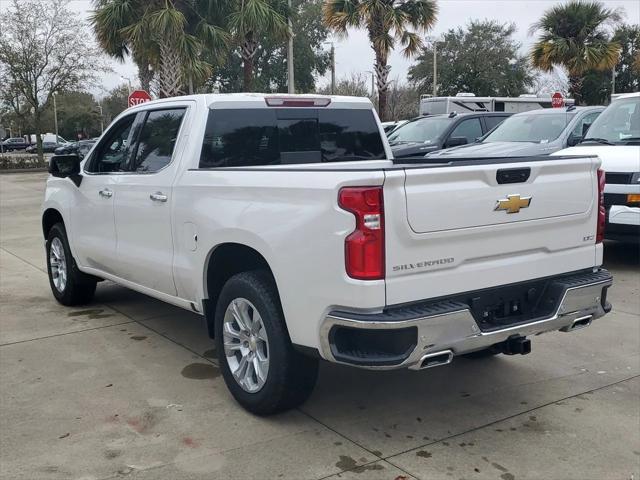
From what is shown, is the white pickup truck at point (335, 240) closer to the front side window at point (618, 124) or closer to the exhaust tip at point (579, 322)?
the exhaust tip at point (579, 322)

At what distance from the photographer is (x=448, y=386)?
4.66m

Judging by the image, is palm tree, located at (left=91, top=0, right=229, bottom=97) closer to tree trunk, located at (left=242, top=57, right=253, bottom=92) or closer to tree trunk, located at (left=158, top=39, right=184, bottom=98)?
tree trunk, located at (left=158, top=39, right=184, bottom=98)

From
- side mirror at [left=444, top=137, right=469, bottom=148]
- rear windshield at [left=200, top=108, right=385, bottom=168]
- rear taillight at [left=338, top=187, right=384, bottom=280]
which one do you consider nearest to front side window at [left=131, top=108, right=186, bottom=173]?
rear windshield at [left=200, top=108, right=385, bottom=168]

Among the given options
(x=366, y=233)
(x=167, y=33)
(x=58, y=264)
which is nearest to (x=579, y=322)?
(x=366, y=233)

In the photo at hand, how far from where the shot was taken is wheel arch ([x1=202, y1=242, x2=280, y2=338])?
416 centimetres

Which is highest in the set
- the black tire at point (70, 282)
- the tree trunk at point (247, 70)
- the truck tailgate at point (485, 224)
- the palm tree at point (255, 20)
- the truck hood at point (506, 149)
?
the palm tree at point (255, 20)

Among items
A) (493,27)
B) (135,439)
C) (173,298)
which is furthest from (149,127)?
(493,27)

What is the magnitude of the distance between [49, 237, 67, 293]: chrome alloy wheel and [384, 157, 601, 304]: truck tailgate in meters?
4.37

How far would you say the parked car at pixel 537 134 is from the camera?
998 cm

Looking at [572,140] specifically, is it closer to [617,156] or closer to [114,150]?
[617,156]

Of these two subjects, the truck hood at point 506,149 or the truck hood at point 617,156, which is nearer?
the truck hood at point 617,156

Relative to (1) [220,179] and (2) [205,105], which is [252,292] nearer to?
(1) [220,179]

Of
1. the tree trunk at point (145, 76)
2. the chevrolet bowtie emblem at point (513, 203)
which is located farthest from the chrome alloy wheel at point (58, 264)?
the tree trunk at point (145, 76)

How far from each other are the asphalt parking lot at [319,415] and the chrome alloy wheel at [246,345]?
0.80ft
